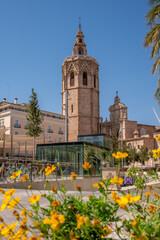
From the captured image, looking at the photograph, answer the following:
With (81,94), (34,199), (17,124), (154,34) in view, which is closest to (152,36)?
(154,34)

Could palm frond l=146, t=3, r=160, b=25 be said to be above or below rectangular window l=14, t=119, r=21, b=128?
above

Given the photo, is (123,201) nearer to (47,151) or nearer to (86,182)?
(86,182)

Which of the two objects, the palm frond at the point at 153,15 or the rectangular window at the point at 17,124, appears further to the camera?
the rectangular window at the point at 17,124

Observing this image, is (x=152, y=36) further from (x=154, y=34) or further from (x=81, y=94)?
(x=81, y=94)

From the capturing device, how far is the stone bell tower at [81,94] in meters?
52.4

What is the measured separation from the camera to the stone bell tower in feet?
172

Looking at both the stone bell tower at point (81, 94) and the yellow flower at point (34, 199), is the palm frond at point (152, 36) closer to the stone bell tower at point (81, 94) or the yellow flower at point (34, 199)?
the yellow flower at point (34, 199)

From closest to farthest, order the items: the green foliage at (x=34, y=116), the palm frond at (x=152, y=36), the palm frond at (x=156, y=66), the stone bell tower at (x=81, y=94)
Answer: the palm frond at (x=152, y=36) < the palm frond at (x=156, y=66) < the green foliage at (x=34, y=116) < the stone bell tower at (x=81, y=94)

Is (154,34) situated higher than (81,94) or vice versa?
(81,94)

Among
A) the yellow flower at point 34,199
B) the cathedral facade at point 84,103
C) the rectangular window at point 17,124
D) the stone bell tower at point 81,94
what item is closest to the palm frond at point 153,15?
the yellow flower at point 34,199

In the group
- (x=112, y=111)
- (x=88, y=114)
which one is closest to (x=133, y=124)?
(x=112, y=111)

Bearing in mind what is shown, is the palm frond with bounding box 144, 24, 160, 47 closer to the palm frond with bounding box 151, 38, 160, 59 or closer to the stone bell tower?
the palm frond with bounding box 151, 38, 160, 59

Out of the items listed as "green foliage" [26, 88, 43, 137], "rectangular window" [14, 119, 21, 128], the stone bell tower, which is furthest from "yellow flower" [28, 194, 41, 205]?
the stone bell tower

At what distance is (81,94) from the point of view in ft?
174
